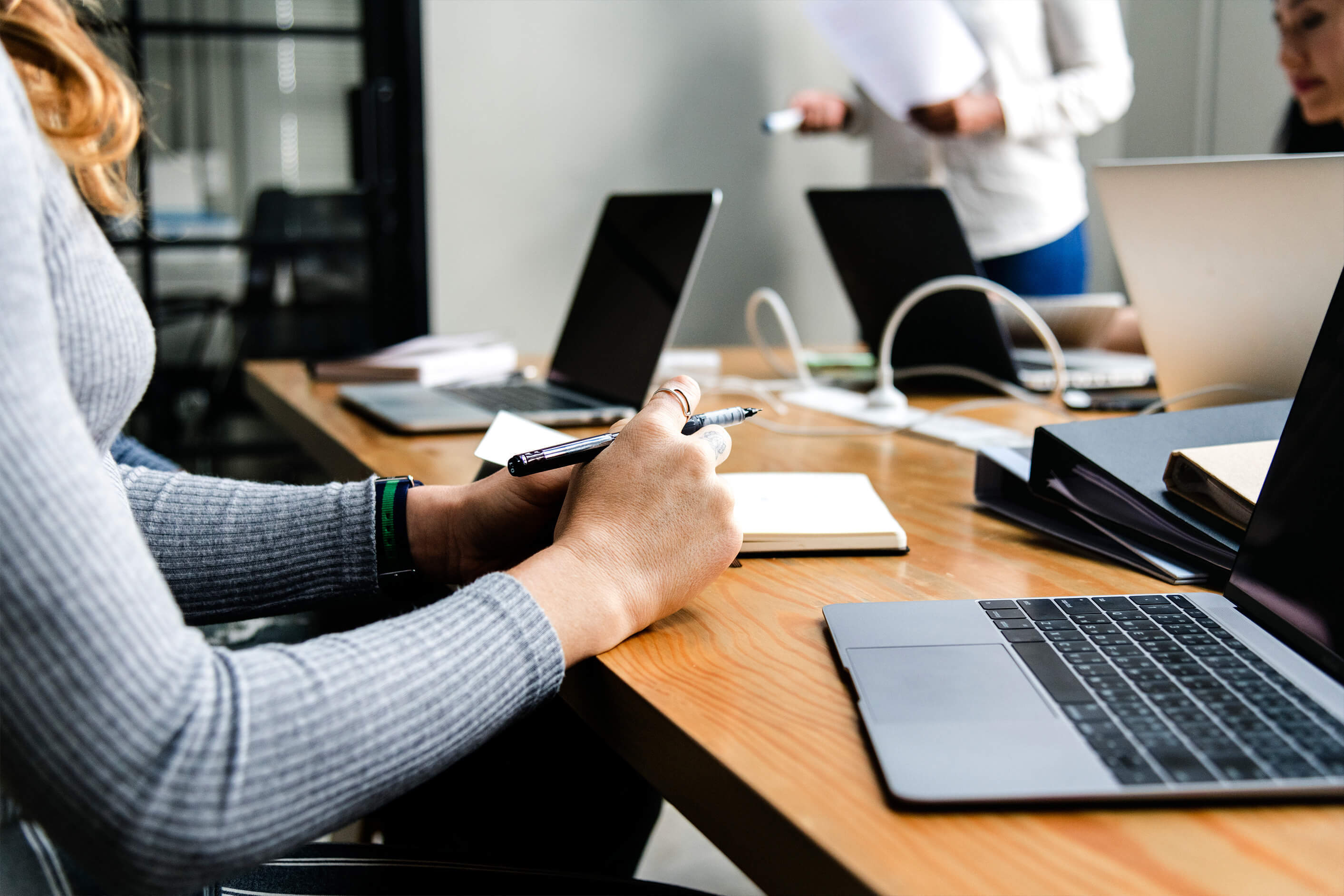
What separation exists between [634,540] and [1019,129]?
159 centimetres

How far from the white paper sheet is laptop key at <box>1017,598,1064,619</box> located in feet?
3.98

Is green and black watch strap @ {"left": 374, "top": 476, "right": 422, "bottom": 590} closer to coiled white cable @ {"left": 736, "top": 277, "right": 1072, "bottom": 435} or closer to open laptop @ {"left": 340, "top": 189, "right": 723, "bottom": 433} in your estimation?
open laptop @ {"left": 340, "top": 189, "right": 723, "bottom": 433}

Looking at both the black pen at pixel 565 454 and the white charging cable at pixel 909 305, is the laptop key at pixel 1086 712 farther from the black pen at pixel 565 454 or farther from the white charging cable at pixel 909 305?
the white charging cable at pixel 909 305

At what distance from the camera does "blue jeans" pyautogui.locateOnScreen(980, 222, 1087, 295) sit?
215 centimetres

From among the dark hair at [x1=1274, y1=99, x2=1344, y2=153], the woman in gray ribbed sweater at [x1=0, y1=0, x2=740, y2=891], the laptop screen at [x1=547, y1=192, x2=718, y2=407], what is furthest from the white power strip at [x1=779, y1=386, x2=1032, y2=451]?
the dark hair at [x1=1274, y1=99, x2=1344, y2=153]

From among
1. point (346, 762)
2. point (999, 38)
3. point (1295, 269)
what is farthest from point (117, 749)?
point (999, 38)

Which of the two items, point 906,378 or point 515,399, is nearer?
point 515,399

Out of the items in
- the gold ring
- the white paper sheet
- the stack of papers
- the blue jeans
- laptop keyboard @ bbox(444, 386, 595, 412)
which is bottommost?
laptop keyboard @ bbox(444, 386, 595, 412)

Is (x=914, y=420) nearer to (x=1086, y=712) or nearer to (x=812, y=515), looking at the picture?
(x=812, y=515)

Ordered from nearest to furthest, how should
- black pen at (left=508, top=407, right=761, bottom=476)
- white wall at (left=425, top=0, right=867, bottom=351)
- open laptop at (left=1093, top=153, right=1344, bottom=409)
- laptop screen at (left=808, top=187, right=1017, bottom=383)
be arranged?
black pen at (left=508, top=407, right=761, bottom=476) < open laptop at (left=1093, top=153, right=1344, bottom=409) < laptop screen at (left=808, top=187, right=1017, bottom=383) < white wall at (left=425, top=0, right=867, bottom=351)

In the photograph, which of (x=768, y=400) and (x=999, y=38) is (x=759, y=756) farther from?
(x=999, y=38)

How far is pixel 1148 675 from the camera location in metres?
0.47

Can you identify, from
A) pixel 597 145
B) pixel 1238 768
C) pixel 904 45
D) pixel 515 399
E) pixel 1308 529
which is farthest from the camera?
pixel 597 145

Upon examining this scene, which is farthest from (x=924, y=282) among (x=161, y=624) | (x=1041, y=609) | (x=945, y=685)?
(x=161, y=624)
